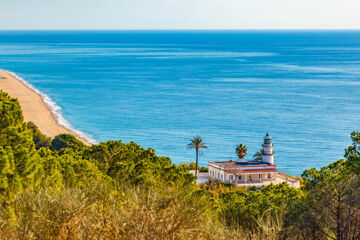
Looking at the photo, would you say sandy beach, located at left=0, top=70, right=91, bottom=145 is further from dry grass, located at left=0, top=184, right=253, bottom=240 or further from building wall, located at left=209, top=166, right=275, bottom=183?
dry grass, located at left=0, top=184, right=253, bottom=240

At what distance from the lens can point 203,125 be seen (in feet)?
262

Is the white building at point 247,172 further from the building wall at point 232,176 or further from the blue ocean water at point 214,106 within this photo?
the blue ocean water at point 214,106

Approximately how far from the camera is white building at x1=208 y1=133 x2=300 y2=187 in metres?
47.3

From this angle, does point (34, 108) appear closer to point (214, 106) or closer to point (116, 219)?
point (214, 106)

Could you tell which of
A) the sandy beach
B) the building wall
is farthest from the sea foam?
the building wall

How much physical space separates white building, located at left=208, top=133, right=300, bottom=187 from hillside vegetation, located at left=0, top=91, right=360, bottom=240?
47.1 ft

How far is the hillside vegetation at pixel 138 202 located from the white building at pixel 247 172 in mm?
14345

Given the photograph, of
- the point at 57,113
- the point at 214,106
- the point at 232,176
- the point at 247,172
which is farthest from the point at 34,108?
the point at 247,172

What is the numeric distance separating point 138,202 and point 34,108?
79.6m

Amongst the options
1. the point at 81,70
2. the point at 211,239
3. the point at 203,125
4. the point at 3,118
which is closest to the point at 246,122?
the point at 203,125

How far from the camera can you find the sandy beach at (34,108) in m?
71.8

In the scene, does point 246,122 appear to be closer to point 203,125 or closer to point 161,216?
point 203,125

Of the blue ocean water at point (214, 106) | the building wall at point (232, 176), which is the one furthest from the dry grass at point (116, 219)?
the blue ocean water at point (214, 106)

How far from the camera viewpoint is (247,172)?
4812 cm
